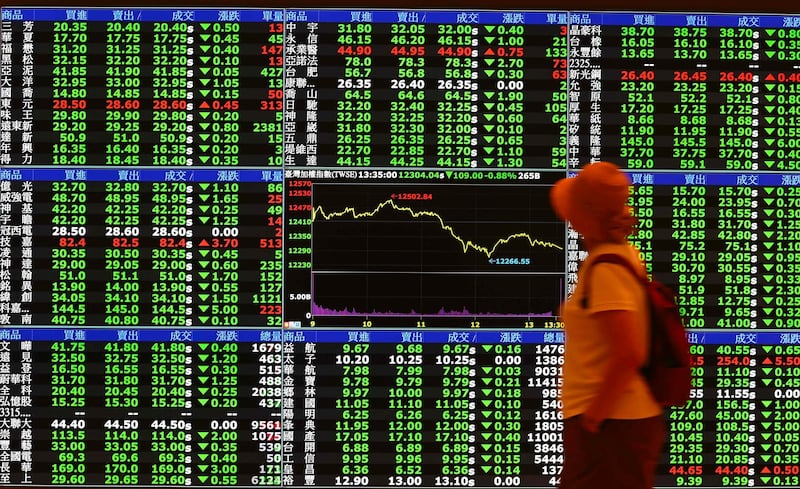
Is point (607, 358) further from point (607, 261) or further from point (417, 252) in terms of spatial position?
point (417, 252)

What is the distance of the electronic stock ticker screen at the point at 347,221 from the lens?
3473 mm

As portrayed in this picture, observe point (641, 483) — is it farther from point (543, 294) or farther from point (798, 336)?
point (798, 336)

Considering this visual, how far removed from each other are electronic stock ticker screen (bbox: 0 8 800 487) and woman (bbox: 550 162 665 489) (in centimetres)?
129

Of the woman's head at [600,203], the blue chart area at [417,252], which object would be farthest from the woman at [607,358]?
the blue chart area at [417,252]

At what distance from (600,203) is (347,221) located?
1.51 metres

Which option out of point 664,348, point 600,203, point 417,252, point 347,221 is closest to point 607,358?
point 664,348

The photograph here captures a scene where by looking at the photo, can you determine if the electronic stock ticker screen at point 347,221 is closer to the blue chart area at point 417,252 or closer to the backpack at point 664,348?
the blue chart area at point 417,252

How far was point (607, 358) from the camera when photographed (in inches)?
83.0

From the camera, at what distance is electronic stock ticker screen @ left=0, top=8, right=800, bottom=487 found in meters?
3.47

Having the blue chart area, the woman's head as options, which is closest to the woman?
the woman's head

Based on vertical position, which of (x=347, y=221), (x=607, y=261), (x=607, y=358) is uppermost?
(x=347, y=221)

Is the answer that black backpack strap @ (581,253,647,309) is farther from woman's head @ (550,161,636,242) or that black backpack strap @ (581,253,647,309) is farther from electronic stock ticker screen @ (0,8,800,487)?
electronic stock ticker screen @ (0,8,800,487)

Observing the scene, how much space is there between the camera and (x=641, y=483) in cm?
214

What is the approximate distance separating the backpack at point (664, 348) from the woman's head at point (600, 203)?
0.08 m
